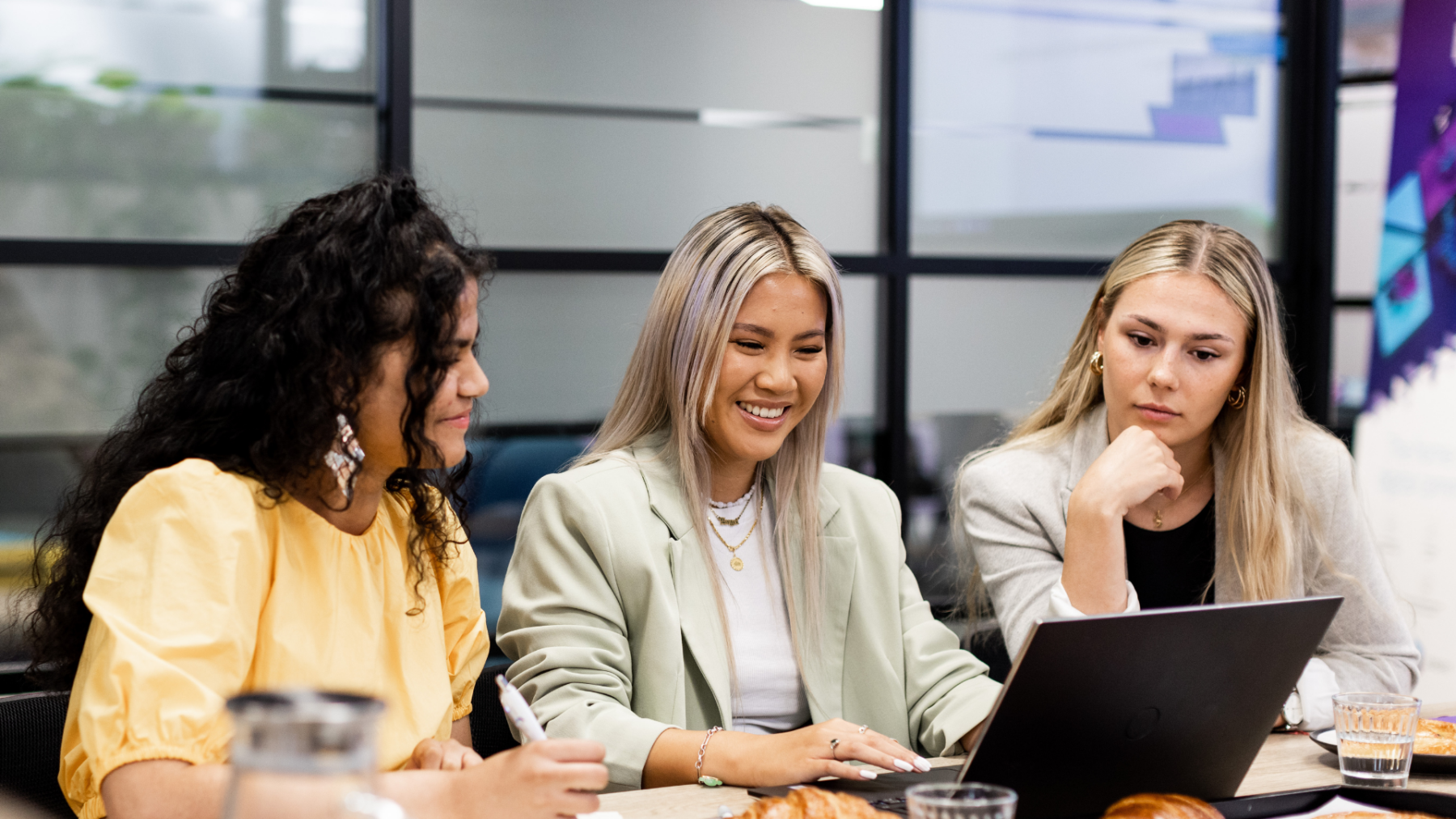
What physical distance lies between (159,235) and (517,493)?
40.7 inches

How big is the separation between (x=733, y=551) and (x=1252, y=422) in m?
0.85

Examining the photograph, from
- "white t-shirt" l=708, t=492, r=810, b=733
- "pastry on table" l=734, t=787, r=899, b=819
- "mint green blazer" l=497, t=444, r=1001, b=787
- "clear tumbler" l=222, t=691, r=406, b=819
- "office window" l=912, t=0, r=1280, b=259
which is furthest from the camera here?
"office window" l=912, t=0, r=1280, b=259

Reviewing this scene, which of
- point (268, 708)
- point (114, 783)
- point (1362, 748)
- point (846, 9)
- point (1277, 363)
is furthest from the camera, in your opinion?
point (846, 9)

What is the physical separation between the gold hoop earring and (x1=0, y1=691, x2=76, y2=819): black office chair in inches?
68.0

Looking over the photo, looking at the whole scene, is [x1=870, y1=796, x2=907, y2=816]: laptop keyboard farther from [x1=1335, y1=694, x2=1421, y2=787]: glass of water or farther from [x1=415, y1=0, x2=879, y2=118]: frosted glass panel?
[x1=415, y1=0, x2=879, y2=118]: frosted glass panel

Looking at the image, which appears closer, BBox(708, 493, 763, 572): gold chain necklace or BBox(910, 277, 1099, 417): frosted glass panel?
BBox(708, 493, 763, 572): gold chain necklace

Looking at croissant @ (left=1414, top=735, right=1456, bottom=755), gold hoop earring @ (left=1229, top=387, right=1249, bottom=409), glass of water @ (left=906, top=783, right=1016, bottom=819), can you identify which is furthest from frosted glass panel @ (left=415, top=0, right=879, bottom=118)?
glass of water @ (left=906, top=783, right=1016, bottom=819)

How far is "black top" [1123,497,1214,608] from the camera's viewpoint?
2.04 metres

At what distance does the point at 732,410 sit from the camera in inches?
72.8

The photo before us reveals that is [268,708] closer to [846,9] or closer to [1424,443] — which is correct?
[846,9]

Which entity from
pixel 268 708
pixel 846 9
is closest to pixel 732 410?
pixel 268 708

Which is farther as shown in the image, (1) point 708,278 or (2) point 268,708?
(1) point 708,278

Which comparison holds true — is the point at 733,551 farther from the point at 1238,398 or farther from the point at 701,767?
the point at 1238,398

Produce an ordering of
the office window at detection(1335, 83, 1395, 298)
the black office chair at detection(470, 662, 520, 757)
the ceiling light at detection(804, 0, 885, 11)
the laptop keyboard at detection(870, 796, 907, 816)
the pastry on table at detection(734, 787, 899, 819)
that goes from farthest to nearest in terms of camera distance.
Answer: the office window at detection(1335, 83, 1395, 298) → the ceiling light at detection(804, 0, 885, 11) → the black office chair at detection(470, 662, 520, 757) → the laptop keyboard at detection(870, 796, 907, 816) → the pastry on table at detection(734, 787, 899, 819)
